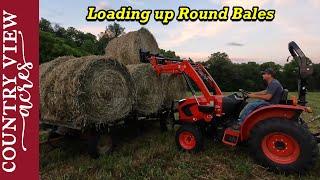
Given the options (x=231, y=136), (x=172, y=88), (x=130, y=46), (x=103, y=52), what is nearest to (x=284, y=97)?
(x=231, y=136)

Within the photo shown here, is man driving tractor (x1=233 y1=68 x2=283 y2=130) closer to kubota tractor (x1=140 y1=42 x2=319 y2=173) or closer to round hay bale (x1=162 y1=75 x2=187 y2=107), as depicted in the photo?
kubota tractor (x1=140 y1=42 x2=319 y2=173)

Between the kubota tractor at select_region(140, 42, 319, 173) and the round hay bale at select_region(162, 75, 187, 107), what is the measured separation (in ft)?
2.95

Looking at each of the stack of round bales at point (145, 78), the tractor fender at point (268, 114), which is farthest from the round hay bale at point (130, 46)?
the tractor fender at point (268, 114)

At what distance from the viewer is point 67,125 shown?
283 inches

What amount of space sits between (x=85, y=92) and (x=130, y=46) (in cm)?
385

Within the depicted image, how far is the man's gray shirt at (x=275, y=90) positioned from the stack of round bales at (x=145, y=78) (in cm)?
302

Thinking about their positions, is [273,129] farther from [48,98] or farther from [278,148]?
[48,98]

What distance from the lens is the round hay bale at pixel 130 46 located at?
1070cm

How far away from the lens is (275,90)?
6961mm

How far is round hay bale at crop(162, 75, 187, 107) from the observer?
9.89 meters

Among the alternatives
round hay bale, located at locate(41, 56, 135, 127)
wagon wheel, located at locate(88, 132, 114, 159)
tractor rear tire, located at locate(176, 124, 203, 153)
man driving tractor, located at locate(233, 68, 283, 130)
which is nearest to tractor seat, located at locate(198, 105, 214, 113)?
tractor rear tire, located at locate(176, 124, 203, 153)

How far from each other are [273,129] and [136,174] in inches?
99.6

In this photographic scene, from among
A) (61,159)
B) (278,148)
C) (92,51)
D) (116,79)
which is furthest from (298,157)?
(92,51)

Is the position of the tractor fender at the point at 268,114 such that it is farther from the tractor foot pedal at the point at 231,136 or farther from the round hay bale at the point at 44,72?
the round hay bale at the point at 44,72
